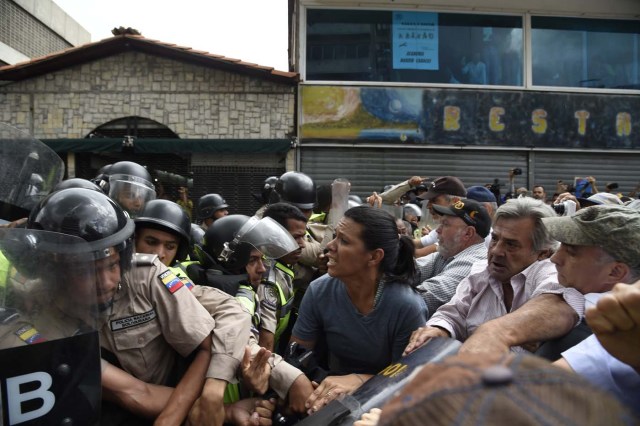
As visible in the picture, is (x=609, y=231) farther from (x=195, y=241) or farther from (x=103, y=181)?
(x=103, y=181)

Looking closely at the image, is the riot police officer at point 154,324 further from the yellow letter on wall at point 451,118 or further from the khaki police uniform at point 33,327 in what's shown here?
the yellow letter on wall at point 451,118

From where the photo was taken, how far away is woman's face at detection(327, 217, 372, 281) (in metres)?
2.62

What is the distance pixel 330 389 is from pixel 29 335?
1.27 meters

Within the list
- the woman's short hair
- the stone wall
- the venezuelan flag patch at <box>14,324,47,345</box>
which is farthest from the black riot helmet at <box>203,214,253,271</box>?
the stone wall

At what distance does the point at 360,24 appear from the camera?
38.9ft

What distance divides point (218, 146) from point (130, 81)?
261 centimetres

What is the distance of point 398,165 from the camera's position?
38.4 ft

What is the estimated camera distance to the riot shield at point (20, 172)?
9.18ft

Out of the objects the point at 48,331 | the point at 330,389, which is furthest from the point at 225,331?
the point at 48,331

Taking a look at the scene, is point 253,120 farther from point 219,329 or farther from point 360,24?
point 219,329

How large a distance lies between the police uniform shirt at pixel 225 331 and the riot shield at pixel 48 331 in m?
0.63

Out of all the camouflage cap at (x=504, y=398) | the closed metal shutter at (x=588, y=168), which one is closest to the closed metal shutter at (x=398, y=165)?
the closed metal shutter at (x=588, y=168)

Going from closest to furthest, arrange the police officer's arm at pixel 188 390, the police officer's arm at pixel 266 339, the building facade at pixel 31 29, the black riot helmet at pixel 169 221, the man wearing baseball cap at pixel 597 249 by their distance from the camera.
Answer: the man wearing baseball cap at pixel 597 249
the police officer's arm at pixel 188 390
the black riot helmet at pixel 169 221
the police officer's arm at pixel 266 339
the building facade at pixel 31 29

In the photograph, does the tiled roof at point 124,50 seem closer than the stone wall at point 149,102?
Yes
